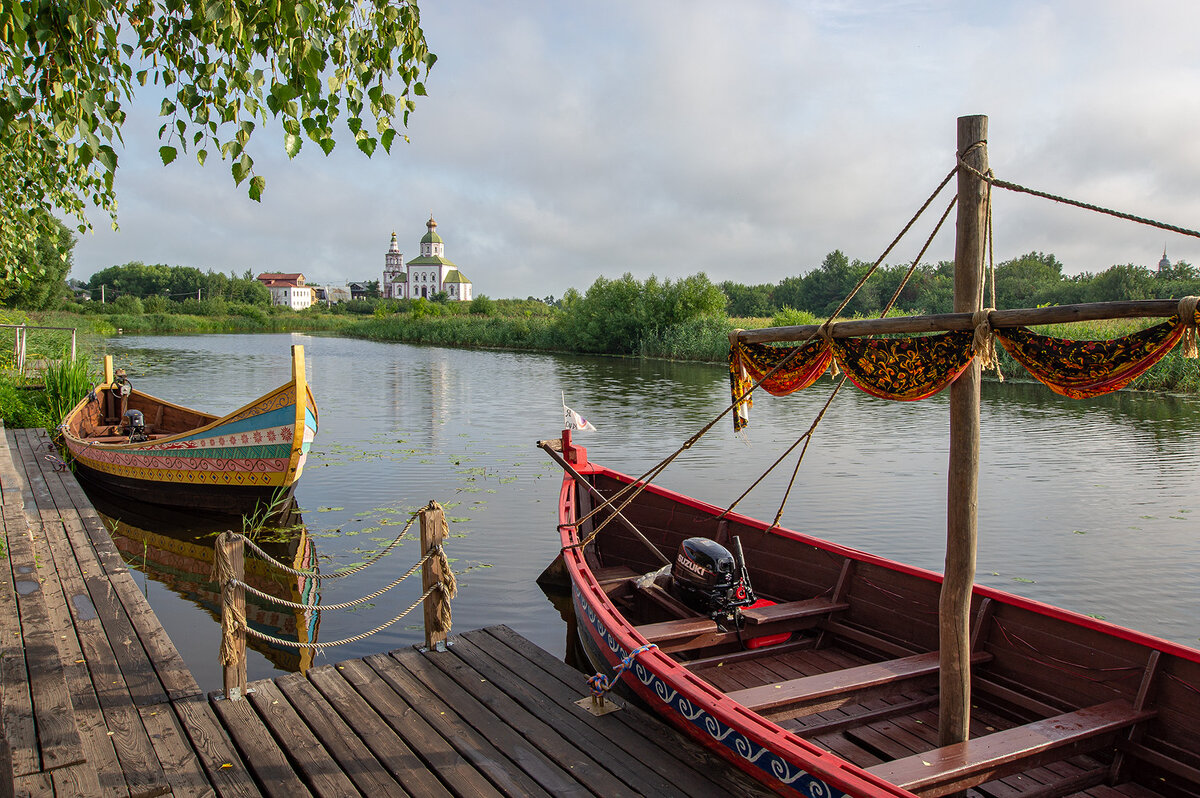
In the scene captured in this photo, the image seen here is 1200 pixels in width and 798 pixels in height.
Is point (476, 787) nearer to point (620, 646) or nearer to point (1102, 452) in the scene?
point (620, 646)

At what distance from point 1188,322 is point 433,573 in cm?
458

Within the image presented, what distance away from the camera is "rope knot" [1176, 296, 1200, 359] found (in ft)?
10.3

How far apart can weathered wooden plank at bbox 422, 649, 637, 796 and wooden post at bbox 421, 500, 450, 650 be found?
0.13m

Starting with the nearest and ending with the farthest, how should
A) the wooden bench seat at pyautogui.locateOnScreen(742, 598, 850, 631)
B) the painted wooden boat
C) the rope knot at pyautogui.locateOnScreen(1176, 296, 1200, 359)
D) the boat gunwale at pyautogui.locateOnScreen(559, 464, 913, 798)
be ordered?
the rope knot at pyautogui.locateOnScreen(1176, 296, 1200, 359) → the boat gunwale at pyautogui.locateOnScreen(559, 464, 913, 798) → the painted wooden boat → the wooden bench seat at pyautogui.locateOnScreen(742, 598, 850, 631)

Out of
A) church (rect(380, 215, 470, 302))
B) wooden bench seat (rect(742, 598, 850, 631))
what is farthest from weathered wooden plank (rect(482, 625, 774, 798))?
church (rect(380, 215, 470, 302))

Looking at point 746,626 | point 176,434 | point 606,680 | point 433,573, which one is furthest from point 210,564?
point 746,626

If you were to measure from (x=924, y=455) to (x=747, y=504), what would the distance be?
567 centimetres

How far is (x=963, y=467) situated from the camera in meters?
3.95

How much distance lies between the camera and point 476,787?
13.0 feet

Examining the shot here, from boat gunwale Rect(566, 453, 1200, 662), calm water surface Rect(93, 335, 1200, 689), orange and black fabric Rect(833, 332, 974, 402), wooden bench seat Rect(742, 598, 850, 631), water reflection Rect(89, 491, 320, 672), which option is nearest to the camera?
orange and black fabric Rect(833, 332, 974, 402)

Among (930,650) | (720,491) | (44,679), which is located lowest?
(720,491)

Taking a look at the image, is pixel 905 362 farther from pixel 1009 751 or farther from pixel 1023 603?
pixel 1009 751

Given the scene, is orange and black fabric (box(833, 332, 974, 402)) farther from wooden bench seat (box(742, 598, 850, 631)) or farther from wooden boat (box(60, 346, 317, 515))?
wooden boat (box(60, 346, 317, 515))

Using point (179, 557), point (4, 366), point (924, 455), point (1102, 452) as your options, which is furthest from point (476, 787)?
point (4, 366)
